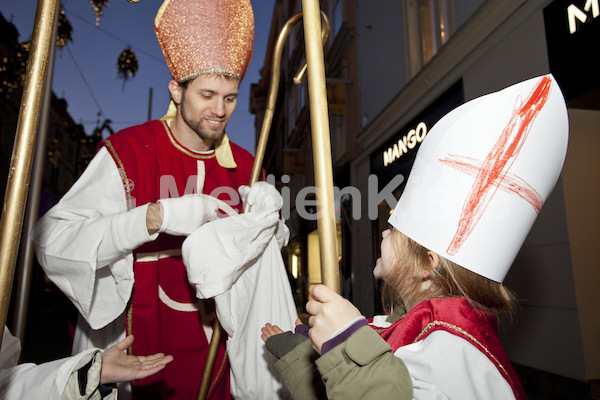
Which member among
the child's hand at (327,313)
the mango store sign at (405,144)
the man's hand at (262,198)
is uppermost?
the mango store sign at (405,144)

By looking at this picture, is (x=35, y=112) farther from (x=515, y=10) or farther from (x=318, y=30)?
(x=515, y=10)

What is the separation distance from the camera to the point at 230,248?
3.93ft

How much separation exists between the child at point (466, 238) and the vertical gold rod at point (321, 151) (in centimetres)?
17

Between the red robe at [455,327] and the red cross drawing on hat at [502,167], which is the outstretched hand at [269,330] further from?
the red cross drawing on hat at [502,167]

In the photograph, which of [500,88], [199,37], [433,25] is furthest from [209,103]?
[433,25]

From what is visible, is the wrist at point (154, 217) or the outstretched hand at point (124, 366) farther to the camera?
the wrist at point (154, 217)

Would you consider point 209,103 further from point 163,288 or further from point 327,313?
point 327,313

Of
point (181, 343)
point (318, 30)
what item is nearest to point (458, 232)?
point (318, 30)

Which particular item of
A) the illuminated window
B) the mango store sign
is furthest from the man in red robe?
the illuminated window

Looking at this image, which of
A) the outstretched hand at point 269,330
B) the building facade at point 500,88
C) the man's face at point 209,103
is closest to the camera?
the outstretched hand at point 269,330

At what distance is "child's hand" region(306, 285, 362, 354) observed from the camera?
2.31ft

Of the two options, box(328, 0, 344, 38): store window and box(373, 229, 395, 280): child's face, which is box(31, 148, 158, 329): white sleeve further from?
box(328, 0, 344, 38): store window

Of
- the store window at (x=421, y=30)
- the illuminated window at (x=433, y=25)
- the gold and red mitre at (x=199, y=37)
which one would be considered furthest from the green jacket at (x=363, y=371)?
the store window at (x=421, y=30)

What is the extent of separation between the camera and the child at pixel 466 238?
33.1 inches
